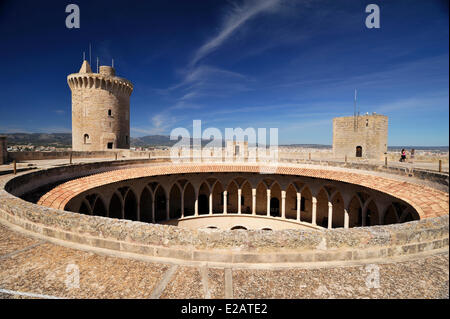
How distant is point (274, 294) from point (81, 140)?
34.0m

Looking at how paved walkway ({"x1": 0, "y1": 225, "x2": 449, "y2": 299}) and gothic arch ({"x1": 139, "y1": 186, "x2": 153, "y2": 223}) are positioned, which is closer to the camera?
paved walkway ({"x1": 0, "y1": 225, "x2": 449, "y2": 299})

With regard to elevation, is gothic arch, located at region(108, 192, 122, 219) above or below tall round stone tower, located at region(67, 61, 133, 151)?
below

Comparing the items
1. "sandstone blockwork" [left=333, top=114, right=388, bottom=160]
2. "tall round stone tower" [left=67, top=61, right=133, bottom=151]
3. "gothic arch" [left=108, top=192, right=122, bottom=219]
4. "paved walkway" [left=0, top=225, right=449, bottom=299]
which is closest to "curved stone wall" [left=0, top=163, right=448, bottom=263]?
"paved walkway" [left=0, top=225, right=449, bottom=299]

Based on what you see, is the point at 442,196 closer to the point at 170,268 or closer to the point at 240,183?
the point at 170,268

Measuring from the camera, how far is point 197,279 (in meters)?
3.52

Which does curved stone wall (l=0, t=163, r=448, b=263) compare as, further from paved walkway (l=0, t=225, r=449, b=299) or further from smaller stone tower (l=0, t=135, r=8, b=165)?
smaller stone tower (l=0, t=135, r=8, b=165)

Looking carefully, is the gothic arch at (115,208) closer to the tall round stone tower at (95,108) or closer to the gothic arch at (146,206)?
the gothic arch at (146,206)

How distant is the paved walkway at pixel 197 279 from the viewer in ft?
10.3

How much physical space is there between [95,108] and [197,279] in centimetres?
3249

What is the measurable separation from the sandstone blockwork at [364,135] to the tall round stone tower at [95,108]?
1188 inches

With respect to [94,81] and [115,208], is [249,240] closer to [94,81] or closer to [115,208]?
[115,208]

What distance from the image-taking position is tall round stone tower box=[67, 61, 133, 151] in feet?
97.7

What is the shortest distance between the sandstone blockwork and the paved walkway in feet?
90.0
